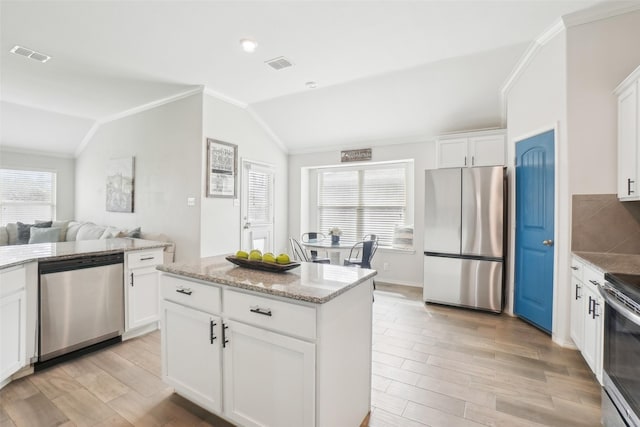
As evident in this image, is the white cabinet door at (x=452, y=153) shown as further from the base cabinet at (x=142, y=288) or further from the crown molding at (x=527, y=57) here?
the base cabinet at (x=142, y=288)

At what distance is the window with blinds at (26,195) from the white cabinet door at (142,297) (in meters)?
4.66

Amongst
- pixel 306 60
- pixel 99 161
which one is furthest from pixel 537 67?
pixel 99 161

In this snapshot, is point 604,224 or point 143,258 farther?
point 143,258

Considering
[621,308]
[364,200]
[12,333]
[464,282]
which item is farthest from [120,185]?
[621,308]

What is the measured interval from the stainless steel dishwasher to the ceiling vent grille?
2387mm

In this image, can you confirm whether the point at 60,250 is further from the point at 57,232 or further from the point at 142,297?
the point at 57,232

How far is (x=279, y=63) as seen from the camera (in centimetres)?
347

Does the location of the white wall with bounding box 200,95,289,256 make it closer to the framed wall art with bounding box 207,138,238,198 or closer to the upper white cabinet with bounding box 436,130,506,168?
the framed wall art with bounding box 207,138,238,198

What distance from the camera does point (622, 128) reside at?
2461 millimetres

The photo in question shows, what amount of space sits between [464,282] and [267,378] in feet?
10.5

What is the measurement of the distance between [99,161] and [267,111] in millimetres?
3403

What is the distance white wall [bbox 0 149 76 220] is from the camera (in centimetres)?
574

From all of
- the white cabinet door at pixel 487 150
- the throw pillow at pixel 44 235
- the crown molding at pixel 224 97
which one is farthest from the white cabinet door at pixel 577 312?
the throw pillow at pixel 44 235

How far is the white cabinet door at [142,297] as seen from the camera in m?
2.95
